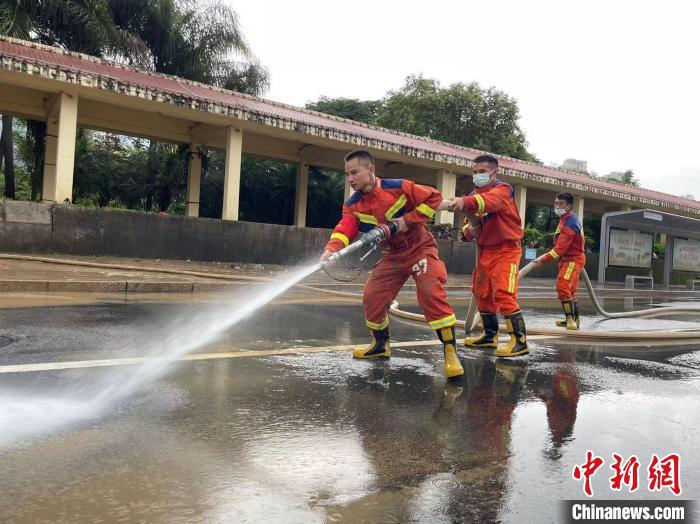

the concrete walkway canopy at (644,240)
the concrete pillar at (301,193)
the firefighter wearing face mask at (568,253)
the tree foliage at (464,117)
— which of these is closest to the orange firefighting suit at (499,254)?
the firefighter wearing face mask at (568,253)

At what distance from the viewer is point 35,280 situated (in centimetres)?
812

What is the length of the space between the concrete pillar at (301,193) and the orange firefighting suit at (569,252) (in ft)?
46.8

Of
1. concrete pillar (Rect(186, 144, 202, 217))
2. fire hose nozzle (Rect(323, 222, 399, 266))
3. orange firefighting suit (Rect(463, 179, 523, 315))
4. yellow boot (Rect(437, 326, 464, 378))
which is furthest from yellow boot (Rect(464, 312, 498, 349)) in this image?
concrete pillar (Rect(186, 144, 202, 217))

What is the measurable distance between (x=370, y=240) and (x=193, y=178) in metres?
15.7

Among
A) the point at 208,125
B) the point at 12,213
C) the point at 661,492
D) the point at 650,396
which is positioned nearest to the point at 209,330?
the point at 650,396

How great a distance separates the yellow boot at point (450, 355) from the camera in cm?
430

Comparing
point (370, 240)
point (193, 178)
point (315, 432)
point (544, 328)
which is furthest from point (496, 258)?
point (193, 178)

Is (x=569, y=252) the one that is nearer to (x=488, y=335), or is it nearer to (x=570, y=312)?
(x=570, y=312)

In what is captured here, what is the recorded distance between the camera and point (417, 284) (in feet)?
15.2

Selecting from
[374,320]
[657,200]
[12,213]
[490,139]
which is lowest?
[374,320]

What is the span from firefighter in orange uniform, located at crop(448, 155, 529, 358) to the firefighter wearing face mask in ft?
7.22

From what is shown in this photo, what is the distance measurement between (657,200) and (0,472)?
95.8ft

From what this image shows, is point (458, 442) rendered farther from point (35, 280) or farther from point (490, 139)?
point (490, 139)

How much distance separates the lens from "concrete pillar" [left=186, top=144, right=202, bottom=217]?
61.2 feet
